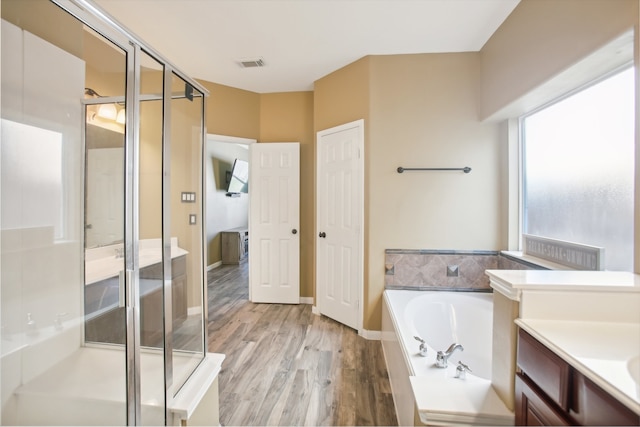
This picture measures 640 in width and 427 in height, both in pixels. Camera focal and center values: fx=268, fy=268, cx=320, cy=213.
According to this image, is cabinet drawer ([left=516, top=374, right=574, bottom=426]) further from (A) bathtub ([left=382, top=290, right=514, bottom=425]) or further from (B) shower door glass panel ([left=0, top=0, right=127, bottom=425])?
(B) shower door glass panel ([left=0, top=0, right=127, bottom=425])

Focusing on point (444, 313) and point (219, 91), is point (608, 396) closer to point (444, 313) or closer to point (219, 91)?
point (444, 313)

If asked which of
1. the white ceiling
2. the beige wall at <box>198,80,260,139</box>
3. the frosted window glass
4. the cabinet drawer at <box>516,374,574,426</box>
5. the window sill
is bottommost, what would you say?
the cabinet drawer at <box>516,374,574,426</box>

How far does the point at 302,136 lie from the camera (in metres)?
3.50

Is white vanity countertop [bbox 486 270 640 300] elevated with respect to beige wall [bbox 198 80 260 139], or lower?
lower

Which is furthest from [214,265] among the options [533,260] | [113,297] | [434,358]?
[533,260]

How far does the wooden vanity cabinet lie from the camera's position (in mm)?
603

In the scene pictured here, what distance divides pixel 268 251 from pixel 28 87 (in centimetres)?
261

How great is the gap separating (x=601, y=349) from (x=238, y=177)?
5.91 metres

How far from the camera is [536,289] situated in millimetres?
937

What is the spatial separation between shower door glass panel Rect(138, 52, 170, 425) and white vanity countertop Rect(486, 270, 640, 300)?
1484 mm

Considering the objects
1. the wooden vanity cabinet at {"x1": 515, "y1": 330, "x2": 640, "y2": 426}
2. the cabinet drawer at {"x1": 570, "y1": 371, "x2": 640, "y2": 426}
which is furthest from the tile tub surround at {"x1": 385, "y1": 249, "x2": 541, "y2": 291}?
the cabinet drawer at {"x1": 570, "y1": 371, "x2": 640, "y2": 426}

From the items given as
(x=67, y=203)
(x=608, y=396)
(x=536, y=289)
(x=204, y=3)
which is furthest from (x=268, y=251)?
(x=608, y=396)

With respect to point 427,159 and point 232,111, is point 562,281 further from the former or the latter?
point 232,111

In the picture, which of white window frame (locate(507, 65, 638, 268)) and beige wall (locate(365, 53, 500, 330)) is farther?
beige wall (locate(365, 53, 500, 330))
